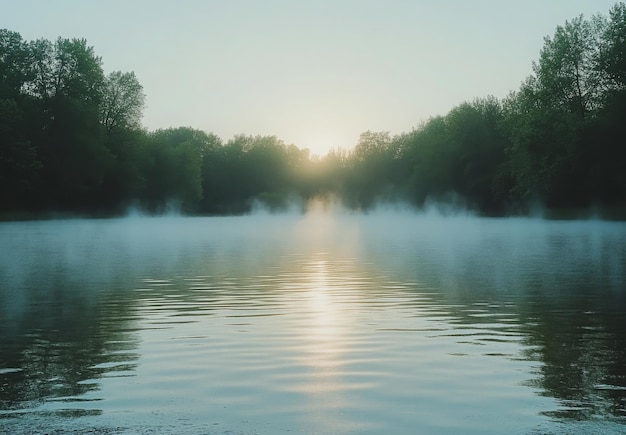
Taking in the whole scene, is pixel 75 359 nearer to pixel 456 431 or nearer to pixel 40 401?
pixel 40 401

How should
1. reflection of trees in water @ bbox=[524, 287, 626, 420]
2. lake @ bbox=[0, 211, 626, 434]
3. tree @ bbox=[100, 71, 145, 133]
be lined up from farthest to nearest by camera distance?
tree @ bbox=[100, 71, 145, 133] < reflection of trees in water @ bbox=[524, 287, 626, 420] < lake @ bbox=[0, 211, 626, 434]

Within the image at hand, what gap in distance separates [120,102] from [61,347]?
129m

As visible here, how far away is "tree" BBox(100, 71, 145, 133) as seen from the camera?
140 m

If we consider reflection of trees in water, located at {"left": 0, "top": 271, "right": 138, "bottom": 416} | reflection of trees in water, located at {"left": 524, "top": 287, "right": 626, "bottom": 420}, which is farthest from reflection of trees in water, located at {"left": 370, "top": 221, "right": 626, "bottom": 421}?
reflection of trees in water, located at {"left": 0, "top": 271, "right": 138, "bottom": 416}

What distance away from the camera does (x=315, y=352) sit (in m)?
14.5

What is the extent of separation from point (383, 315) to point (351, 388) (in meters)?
8.35

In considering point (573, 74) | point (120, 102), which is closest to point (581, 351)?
point (573, 74)

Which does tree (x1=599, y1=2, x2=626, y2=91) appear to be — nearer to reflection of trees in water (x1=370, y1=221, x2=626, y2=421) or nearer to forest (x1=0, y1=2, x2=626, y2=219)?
forest (x1=0, y1=2, x2=626, y2=219)

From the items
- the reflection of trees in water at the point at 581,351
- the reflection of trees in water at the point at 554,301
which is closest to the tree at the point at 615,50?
the reflection of trees in water at the point at 554,301

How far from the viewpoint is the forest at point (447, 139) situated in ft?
337

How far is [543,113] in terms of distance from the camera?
345ft

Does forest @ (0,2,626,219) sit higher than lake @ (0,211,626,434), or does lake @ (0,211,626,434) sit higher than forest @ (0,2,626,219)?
forest @ (0,2,626,219)

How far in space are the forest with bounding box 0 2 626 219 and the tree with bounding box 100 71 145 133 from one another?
15cm

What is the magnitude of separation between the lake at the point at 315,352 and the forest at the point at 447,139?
244 feet
